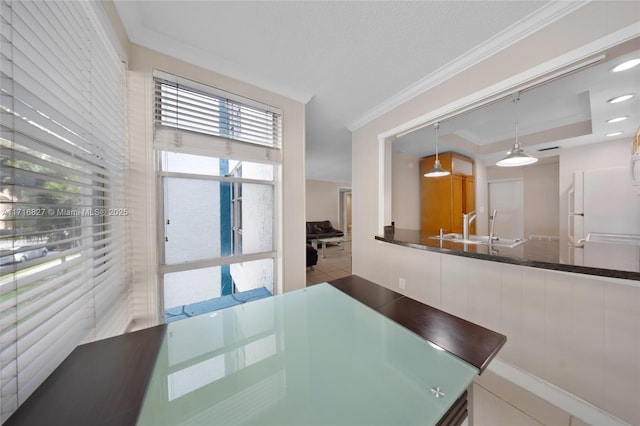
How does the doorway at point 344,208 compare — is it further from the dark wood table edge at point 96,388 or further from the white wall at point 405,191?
the dark wood table edge at point 96,388

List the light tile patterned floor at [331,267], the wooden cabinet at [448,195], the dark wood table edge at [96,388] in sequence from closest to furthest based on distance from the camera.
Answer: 1. the dark wood table edge at [96,388]
2. the light tile patterned floor at [331,267]
3. the wooden cabinet at [448,195]

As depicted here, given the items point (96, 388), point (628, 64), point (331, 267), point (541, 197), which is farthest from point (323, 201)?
point (96, 388)

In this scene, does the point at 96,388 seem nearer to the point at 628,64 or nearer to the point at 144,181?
the point at 144,181

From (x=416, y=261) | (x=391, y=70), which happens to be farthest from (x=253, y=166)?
(x=416, y=261)

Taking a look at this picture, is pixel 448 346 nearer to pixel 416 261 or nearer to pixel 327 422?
pixel 327 422

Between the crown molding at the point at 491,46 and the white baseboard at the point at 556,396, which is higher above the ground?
the crown molding at the point at 491,46

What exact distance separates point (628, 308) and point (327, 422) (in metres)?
1.86

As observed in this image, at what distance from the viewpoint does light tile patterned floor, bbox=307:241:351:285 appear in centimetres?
387

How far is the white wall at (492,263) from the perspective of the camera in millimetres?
1167

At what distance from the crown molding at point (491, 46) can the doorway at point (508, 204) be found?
4345 mm

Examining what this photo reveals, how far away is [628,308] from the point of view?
116cm

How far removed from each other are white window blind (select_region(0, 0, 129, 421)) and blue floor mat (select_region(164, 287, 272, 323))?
0.66 meters

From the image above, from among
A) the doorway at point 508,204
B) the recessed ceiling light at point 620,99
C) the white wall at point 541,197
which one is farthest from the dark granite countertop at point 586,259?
the doorway at point 508,204

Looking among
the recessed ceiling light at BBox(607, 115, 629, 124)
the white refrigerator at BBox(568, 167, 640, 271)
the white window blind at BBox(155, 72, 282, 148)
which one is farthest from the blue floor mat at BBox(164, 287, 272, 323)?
the recessed ceiling light at BBox(607, 115, 629, 124)
